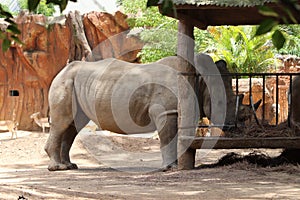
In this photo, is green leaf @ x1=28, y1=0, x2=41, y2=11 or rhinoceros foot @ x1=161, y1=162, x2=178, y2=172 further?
rhinoceros foot @ x1=161, y1=162, x2=178, y2=172

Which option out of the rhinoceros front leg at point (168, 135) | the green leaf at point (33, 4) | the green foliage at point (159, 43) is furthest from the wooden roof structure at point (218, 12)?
the green foliage at point (159, 43)

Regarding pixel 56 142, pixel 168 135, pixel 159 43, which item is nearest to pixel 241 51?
pixel 159 43

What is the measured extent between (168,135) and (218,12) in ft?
6.60

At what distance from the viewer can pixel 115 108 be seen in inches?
371

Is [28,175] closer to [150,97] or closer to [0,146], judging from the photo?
[150,97]

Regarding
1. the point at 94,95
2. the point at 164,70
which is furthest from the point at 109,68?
the point at 164,70

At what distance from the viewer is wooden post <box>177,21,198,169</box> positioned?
840 centimetres

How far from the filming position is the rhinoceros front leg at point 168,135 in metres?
8.80

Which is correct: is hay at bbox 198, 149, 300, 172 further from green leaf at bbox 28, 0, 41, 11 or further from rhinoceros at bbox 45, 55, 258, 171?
green leaf at bbox 28, 0, 41, 11

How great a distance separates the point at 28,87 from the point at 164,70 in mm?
13037

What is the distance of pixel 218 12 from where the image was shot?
29.6ft

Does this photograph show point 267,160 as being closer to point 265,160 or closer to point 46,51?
point 265,160

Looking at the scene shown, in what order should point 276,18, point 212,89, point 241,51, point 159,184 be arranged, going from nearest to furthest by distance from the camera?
point 276,18 → point 159,184 → point 212,89 → point 241,51

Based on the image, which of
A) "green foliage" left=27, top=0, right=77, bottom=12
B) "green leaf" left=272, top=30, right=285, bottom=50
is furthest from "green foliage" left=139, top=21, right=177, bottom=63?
"green leaf" left=272, top=30, right=285, bottom=50
